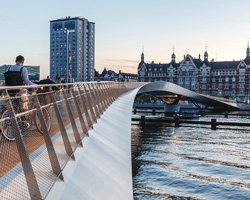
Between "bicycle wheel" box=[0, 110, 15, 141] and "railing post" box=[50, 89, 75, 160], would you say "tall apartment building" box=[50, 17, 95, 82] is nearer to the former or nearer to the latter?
"railing post" box=[50, 89, 75, 160]

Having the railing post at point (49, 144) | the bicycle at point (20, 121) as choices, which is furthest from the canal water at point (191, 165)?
the bicycle at point (20, 121)

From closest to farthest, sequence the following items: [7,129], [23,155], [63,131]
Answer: [7,129] → [23,155] → [63,131]

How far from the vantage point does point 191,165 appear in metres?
20.6

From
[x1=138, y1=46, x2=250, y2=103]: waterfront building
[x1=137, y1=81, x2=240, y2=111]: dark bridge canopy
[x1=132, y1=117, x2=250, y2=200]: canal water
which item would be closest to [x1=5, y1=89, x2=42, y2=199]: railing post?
[x1=132, y1=117, x2=250, y2=200]: canal water

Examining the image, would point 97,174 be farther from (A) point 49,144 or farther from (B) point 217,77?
A: (B) point 217,77

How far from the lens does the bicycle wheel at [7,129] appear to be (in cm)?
248

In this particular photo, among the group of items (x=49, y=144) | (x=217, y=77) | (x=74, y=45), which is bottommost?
(x=49, y=144)

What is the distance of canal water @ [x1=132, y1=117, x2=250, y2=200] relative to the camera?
15.3 metres

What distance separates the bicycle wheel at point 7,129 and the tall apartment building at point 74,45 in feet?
572

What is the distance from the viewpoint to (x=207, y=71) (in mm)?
133500

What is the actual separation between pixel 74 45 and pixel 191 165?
17016 centimetres

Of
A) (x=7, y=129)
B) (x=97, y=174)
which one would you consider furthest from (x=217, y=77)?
(x=7, y=129)

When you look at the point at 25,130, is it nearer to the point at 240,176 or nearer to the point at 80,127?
the point at 80,127

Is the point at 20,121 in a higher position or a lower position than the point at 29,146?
higher
